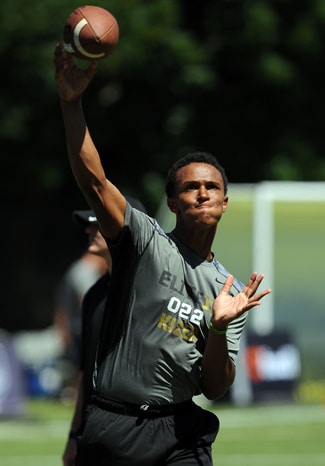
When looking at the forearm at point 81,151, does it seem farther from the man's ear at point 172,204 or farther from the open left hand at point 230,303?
the open left hand at point 230,303

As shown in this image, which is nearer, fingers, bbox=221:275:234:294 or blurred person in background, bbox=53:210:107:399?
fingers, bbox=221:275:234:294

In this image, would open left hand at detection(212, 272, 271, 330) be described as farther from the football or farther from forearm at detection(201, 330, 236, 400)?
the football

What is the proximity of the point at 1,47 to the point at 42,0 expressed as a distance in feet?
3.18

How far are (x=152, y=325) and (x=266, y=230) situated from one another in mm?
12017

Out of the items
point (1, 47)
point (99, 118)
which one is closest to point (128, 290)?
point (1, 47)

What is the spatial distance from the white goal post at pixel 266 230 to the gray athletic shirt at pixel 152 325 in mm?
11665

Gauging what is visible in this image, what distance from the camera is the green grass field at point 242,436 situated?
12320 mm

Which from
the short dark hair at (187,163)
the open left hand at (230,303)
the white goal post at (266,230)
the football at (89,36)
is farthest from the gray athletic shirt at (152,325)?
the white goal post at (266,230)

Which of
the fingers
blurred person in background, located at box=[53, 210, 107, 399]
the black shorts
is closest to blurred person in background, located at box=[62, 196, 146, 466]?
the black shorts

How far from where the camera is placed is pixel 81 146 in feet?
17.6

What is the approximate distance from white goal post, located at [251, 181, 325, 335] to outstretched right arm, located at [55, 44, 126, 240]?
11929 millimetres

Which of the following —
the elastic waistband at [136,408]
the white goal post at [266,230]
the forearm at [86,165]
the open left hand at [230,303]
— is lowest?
the elastic waistband at [136,408]

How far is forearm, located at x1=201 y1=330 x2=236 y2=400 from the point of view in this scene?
18.0 ft

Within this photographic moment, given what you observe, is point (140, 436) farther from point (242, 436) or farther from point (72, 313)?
point (72, 313)
